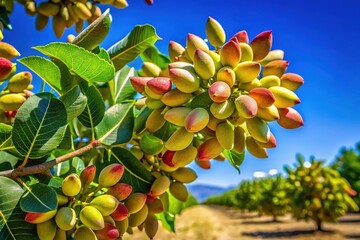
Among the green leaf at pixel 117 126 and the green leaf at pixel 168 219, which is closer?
the green leaf at pixel 117 126

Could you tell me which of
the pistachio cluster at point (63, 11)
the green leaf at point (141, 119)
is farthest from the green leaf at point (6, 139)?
the pistachio cluster at point (63, 11)

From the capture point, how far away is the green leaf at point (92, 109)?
80 centimetres

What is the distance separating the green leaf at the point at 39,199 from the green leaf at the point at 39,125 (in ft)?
0.26

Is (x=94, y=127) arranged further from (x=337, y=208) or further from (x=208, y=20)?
(x=337, y=208)

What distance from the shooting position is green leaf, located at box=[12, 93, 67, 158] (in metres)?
0.69

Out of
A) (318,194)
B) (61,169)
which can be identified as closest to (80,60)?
(61,169)

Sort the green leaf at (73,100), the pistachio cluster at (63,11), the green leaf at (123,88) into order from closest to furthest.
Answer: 1. the green leaf at (73,100)
2. the green leaf at (123,88)
3. the pistachio cluster at (63,11)

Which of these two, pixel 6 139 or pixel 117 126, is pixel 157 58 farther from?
pixel 6 139

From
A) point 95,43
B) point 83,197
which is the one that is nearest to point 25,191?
point 83,197

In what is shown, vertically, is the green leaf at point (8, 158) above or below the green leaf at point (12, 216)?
above

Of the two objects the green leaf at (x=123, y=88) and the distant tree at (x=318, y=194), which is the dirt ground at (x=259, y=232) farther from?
the green leaf at (x=123, y=88)

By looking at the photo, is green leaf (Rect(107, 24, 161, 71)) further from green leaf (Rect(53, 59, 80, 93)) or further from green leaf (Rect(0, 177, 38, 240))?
green leaf (Rect(0, 177, 38, 240))

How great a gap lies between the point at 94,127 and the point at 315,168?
10.3m

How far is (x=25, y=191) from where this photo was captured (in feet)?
2.16
